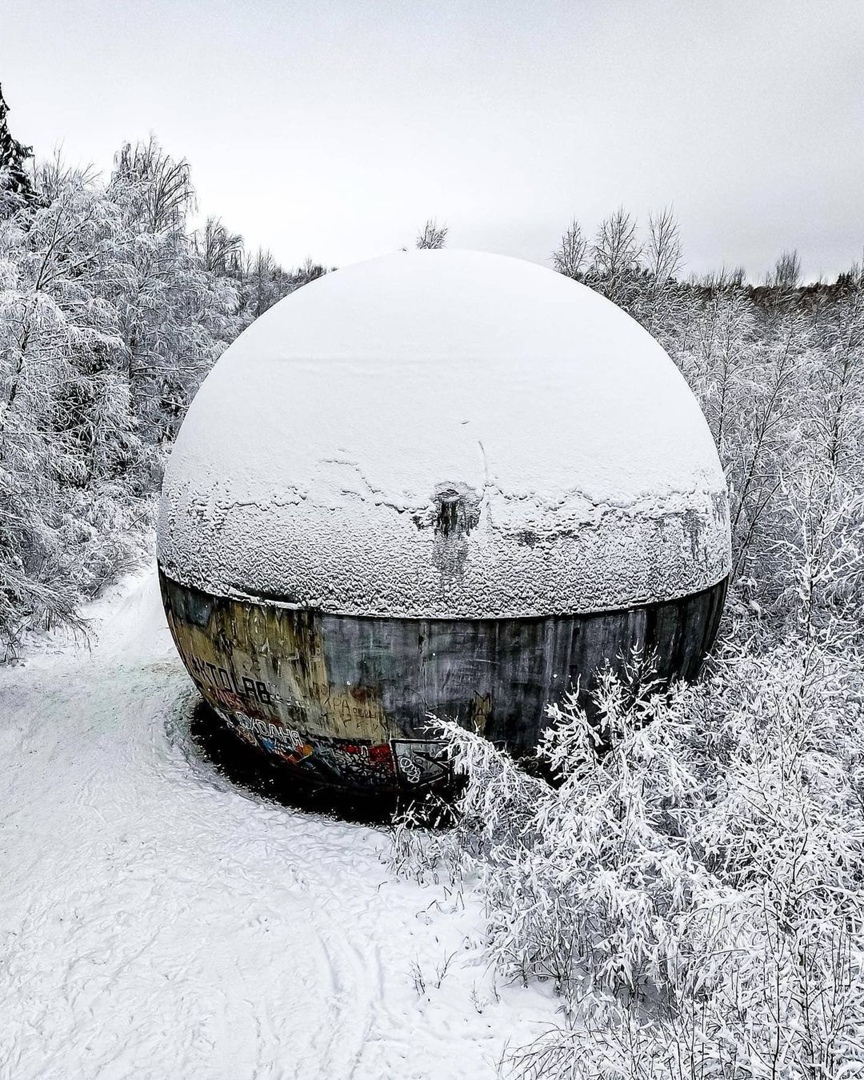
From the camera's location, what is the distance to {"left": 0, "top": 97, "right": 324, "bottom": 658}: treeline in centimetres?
773

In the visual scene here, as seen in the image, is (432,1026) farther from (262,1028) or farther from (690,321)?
(690,321)

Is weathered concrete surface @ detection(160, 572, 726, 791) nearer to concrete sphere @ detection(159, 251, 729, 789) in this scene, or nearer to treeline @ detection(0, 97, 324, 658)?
concrete sphere @ detection(159, 251, 729, 789)

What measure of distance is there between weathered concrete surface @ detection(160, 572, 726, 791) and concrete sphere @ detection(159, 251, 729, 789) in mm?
17

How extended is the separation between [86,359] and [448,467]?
10.8 m

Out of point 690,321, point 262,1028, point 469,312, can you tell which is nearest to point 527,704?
point 262,1028

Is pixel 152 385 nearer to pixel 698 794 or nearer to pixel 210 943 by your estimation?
pixel 210 943

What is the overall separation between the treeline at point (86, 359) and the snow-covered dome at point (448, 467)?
3.31m

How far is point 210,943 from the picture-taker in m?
4.33

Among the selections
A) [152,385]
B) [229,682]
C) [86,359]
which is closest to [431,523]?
[229,682]

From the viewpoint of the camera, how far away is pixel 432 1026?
3691mm

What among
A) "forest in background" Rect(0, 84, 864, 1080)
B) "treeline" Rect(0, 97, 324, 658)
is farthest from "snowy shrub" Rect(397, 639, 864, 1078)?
"treeline" Rect(0, 97, 324, 658)

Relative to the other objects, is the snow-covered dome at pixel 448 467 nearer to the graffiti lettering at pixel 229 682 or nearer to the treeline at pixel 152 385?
the graffiti lettering at pixel 229 682

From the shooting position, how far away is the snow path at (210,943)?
359cm

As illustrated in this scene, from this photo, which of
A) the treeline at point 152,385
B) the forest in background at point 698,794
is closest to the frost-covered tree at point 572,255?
the treeline at point 152,385
